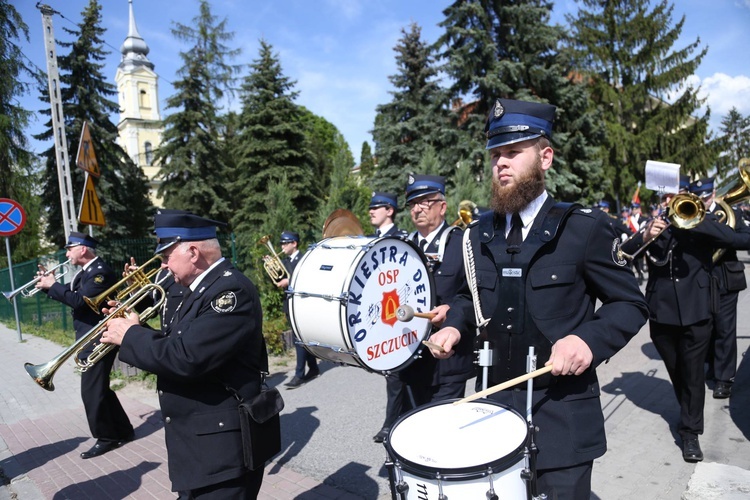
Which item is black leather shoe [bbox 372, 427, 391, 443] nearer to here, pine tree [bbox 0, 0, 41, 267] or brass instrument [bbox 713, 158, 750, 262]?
brass instrument [bbox 713, 158, 750, 262]

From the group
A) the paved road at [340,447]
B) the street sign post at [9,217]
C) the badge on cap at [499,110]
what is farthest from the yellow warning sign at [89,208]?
the badge on cap at [499,110]

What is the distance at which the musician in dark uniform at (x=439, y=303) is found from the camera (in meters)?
3.93

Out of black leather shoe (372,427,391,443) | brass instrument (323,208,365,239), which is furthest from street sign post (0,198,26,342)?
black leather shoe (372,427,391,443)

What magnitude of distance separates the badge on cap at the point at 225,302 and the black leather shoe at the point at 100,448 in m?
3.81

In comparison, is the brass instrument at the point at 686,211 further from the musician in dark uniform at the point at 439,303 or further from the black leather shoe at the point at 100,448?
the black leather shoe at the point at 100,448

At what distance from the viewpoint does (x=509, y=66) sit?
1919cm

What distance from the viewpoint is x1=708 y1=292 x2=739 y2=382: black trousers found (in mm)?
5520

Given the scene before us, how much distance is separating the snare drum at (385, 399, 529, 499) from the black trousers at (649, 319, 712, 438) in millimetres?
3206

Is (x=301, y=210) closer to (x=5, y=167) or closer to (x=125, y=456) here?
(x=5, y=167)

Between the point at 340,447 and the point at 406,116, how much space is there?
22285 millimetres

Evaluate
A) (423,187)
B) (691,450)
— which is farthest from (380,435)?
(691,450)

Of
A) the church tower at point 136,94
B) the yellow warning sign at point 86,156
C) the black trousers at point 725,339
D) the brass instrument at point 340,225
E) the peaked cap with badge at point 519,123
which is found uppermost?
the church tower at point 136,94

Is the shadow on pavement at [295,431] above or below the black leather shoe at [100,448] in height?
above

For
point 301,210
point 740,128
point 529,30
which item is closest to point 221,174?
point 301,210
